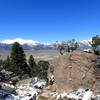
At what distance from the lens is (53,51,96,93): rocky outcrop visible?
62.4ft

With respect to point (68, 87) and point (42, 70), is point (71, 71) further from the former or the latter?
point (42, 70)

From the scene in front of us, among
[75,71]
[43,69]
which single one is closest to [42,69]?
[43,69]

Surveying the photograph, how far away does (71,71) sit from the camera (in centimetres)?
2023

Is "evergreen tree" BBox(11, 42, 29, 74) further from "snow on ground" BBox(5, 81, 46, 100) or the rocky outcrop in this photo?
the rocky outcrop

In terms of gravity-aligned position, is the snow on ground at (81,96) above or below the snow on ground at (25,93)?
above

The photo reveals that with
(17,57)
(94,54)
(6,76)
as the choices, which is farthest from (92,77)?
(17,57)

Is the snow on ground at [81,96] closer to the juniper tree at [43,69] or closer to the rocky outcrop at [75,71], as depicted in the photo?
the rocky outcrop at [75,71]

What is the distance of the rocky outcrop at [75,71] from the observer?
19.0m

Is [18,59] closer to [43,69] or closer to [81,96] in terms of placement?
[43,69]

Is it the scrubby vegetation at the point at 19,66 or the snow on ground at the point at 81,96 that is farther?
the scrubby vegetation at the point at 19,66

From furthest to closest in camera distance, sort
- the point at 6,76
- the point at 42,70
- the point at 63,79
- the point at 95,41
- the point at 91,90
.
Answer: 1. the point at 42,70
2. the point at 6,76
3. the point at 95,41
4. the point at 63,79
5. the point at 91,90

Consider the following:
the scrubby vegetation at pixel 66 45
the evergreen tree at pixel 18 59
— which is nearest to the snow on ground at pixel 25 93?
the scrubby vegetation at pixel 66 45

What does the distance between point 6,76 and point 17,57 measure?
14.1 meters

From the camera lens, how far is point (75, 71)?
65.3 feet
